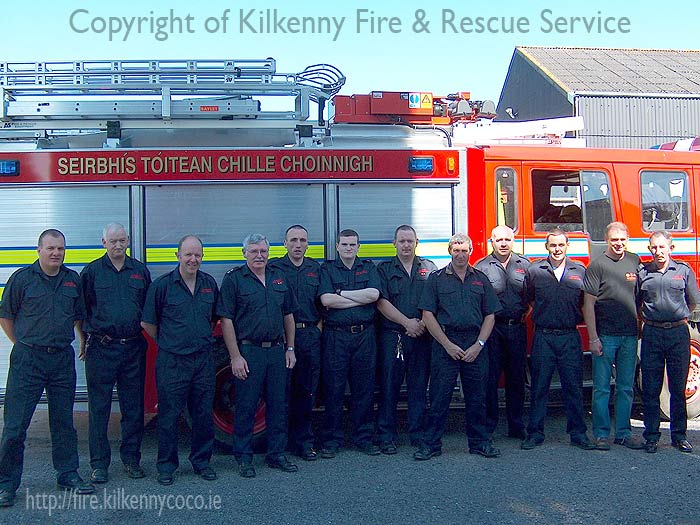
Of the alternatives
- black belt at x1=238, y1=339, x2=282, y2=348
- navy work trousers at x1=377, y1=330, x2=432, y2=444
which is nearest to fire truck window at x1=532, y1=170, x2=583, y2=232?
navy work trousers at x1=377, y1=330, x2=432, y2=444

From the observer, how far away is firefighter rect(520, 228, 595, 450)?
582 cm

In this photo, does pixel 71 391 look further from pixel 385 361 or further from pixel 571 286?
pixel 571 286

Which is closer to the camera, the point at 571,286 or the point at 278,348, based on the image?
the point at 278,348

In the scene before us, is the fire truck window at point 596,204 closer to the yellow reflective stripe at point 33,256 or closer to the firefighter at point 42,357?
the yellow reflective stripe at point 33,256

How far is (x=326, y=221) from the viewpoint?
6121 millimetres

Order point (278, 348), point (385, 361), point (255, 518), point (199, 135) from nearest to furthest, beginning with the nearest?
point (255, 518) < point (278, 348) < point (385, 361) < point (199, 135)

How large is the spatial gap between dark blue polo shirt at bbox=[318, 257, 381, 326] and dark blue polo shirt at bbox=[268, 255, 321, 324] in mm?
69

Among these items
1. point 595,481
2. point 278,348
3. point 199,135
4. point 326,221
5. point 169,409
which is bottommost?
point 595,481

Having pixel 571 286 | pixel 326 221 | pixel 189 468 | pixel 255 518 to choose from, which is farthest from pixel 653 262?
pixel 189 468

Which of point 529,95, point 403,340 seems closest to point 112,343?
point 403,340

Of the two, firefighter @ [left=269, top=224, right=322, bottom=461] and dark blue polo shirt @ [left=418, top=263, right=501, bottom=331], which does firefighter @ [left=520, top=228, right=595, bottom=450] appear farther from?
firefighter @ [left=269, top=224, right=322, bottom=461]

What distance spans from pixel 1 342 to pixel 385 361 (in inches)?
125

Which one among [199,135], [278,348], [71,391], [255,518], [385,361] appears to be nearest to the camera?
[255,518]

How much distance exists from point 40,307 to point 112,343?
568mm
